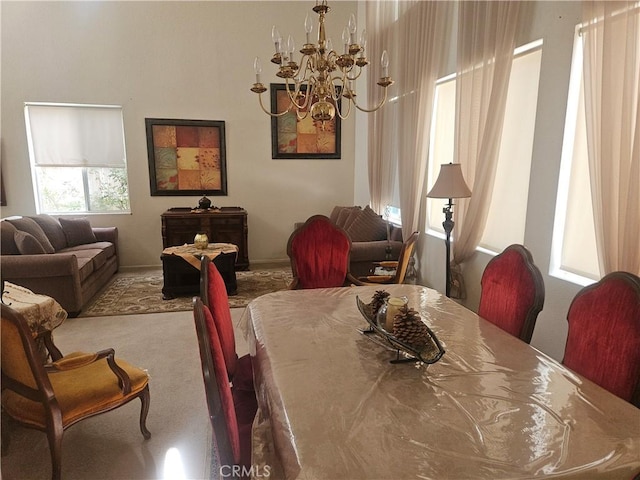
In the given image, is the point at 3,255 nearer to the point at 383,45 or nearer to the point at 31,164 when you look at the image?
the point at 31,164

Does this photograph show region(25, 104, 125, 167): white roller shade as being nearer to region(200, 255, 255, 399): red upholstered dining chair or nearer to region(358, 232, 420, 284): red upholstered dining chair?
region(358, 232, 420, 284): red upholstered dining chair

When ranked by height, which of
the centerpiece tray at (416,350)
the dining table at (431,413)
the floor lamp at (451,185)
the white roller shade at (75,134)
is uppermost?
the white roller shade at (75,134)

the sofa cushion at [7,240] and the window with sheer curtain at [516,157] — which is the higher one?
the window with sheer curtain at [516,157]

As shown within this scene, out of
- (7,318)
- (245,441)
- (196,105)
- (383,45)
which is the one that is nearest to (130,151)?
(196,105)

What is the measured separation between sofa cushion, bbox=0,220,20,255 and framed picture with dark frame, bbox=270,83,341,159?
10.6ft

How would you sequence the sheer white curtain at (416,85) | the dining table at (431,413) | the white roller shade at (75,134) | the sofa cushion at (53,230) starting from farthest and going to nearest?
the white roller shade at (75,134) → the sofa cushion at (53,230) → the sheer white curtain at (416,85) → the dining table at (431,413)

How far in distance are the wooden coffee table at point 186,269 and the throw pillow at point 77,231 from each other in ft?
4.60

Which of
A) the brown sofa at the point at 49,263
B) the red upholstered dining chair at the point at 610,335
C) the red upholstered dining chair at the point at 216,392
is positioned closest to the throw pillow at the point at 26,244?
the brown sofa at the point at 49,263

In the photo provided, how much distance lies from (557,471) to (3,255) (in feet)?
14.8

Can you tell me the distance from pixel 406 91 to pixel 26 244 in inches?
158

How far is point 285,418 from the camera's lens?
1.11 metres

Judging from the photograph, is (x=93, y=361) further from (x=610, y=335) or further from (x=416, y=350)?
(x=610, y=335)

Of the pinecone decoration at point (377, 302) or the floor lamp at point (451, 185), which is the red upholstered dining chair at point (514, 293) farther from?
the floor lamp at point (451, 185)

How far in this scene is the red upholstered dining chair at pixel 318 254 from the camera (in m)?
2.90
